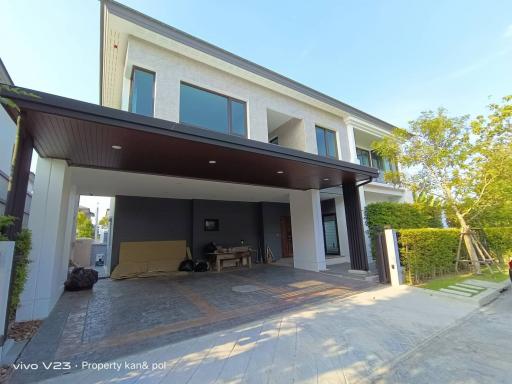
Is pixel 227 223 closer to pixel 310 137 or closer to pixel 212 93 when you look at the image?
pixel 310 137

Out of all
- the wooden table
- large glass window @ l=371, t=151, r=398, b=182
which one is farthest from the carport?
large glass window @ l=371, t=151, r=398, b=182

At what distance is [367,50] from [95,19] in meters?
9.21

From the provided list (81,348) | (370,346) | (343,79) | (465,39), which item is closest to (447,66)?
(465,39)

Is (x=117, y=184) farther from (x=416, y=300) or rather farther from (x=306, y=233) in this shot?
(x=416, y=300)

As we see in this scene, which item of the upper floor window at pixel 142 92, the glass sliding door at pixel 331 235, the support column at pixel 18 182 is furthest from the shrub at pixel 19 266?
the glass sliding door at pixel 331 235

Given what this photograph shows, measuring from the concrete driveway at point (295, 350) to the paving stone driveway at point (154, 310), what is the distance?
356mm

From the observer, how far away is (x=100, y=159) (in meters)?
5.25

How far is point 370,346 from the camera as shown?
300 centimetres

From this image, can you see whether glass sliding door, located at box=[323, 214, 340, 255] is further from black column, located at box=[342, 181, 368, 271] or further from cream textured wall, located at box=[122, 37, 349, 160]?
cream textured wall, located at box=[122, 37, 349, 160]

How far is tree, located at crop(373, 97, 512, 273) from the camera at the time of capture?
759 centimetres

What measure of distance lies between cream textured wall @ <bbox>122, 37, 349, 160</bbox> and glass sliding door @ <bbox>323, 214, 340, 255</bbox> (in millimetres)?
4411

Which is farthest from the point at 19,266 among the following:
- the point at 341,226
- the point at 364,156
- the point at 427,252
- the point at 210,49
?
the point at 364,156

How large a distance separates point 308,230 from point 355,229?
71.6 inches

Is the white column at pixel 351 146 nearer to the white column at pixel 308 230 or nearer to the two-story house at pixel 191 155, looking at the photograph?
the two-story house at pixel 191 155
